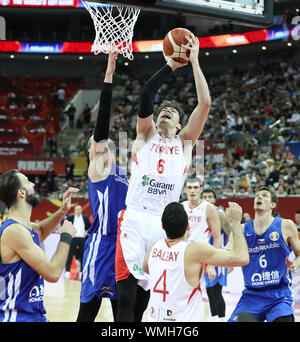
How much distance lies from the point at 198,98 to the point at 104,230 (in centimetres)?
150

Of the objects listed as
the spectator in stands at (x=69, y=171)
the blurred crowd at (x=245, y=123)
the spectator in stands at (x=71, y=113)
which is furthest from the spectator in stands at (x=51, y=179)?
the spectator in stands at (x=71, y=113)

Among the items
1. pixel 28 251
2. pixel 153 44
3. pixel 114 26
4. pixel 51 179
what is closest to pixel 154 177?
pixel 28 251

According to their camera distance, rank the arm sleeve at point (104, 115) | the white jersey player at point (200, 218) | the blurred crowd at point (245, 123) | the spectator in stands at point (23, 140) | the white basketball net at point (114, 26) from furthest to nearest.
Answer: the spectator in stands at point (23, 140)
the blurred crowd at point (245, 123)
the white jersey player at point (200, 218)
the white basketball net at point (114, 26)
the arm sleeve at point (104, 115)

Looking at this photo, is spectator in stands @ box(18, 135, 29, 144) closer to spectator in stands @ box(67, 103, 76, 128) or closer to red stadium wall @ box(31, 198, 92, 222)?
spectator in stands @ box(67, 103, 76, 128)

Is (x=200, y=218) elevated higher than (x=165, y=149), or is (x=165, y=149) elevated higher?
(x=200, y=218)

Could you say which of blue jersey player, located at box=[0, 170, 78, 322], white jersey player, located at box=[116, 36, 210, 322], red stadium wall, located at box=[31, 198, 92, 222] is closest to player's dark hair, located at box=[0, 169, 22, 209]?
blue jersey player, located at box=[0, 170, 78, 322]

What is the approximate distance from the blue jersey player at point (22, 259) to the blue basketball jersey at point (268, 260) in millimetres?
2422

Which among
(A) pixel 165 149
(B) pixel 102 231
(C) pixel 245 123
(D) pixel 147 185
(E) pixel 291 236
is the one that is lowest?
(B) pixel 102 231

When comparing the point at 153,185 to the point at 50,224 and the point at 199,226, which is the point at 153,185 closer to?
the point at 50,224

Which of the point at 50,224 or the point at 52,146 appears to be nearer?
the point at 50,224

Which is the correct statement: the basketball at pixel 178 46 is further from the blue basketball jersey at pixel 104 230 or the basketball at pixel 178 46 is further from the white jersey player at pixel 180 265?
the white jersey player at pixel 180 265

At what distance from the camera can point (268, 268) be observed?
5688 mm

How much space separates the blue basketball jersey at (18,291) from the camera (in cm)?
382
